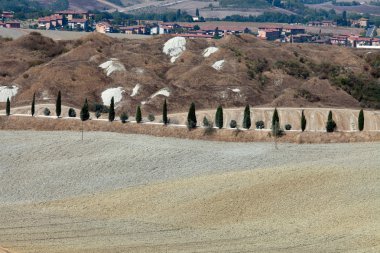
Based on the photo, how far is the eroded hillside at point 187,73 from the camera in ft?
384

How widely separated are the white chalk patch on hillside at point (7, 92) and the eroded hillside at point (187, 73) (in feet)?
3.11

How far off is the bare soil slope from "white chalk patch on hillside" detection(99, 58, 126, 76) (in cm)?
3129

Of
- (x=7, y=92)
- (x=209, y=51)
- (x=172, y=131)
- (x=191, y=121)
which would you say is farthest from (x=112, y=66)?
(x=191, y=121)

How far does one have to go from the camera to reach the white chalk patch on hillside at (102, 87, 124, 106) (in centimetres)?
11513

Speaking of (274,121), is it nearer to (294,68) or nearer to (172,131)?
(172,131)

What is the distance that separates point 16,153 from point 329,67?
59202mm

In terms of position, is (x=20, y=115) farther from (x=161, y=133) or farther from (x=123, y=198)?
(x=123, y=198)

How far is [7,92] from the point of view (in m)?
119

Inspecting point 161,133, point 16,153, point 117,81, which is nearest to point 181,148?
point 161,133

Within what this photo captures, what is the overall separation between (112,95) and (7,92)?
13.0m

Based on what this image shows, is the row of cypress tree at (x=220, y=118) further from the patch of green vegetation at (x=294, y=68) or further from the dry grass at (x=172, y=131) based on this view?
A: the patch of green vegetation at (x=294, y=68)

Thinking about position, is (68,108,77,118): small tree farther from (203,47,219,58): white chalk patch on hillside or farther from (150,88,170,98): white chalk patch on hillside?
(203,47,219,58): white chalk patch on hillside

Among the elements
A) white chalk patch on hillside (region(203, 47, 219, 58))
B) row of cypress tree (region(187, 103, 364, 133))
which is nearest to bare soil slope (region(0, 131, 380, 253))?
row of cypress tree (region(187, 103, 364, 133))

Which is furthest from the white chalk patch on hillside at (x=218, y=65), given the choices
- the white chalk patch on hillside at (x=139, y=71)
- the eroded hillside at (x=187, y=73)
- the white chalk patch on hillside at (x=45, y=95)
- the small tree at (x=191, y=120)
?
the small tree at (x=191, y=120)
